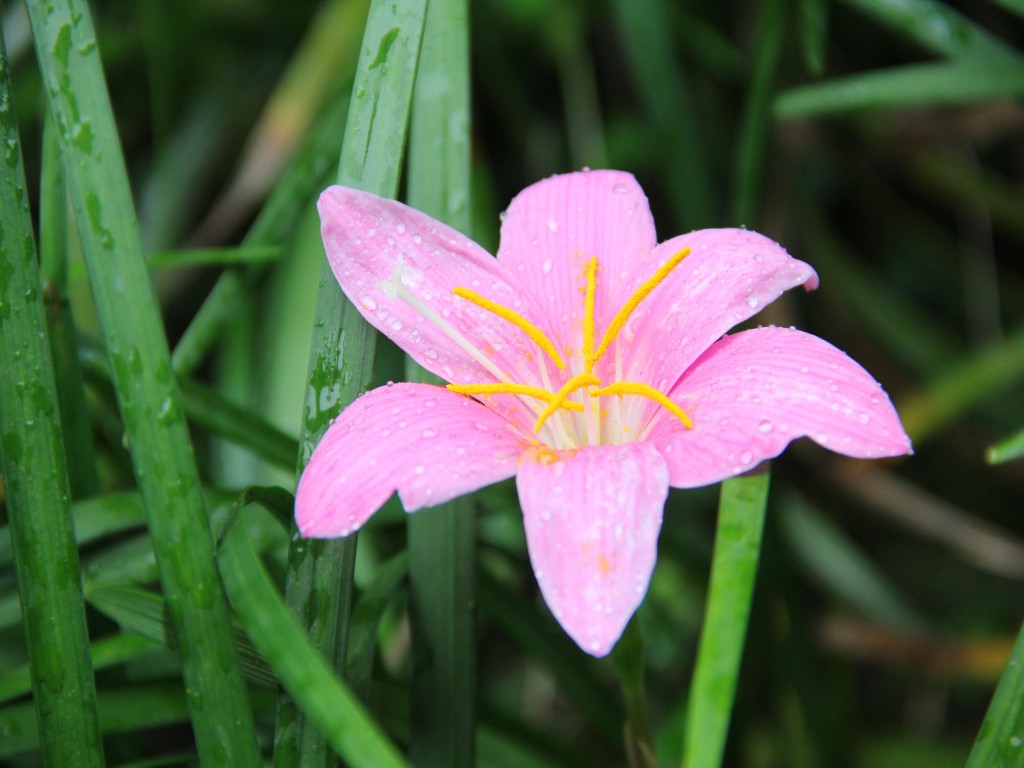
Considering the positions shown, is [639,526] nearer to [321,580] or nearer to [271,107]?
[321,580]

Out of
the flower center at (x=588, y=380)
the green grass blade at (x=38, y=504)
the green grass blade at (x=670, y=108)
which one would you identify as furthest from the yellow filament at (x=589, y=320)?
the green grass blade at (x=670, y=108)

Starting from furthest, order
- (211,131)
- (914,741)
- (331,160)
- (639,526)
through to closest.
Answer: (211,131) < (914,741) < (331,160) < (639,526)

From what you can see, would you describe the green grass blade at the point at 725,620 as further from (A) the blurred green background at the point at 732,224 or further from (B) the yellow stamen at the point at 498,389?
(A) the blurred green background at the point at 732,224

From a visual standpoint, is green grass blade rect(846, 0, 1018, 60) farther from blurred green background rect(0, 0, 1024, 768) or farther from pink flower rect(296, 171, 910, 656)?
pink flower rect(296, 171, 910, 656)

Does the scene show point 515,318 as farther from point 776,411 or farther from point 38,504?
point 38,504

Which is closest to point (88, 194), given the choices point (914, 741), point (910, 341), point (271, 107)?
point (271, 107)

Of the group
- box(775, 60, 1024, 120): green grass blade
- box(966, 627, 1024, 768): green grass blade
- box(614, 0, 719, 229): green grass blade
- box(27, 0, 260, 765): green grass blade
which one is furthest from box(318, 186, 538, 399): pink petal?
box(614, 0, 719, 229): green grass blade
